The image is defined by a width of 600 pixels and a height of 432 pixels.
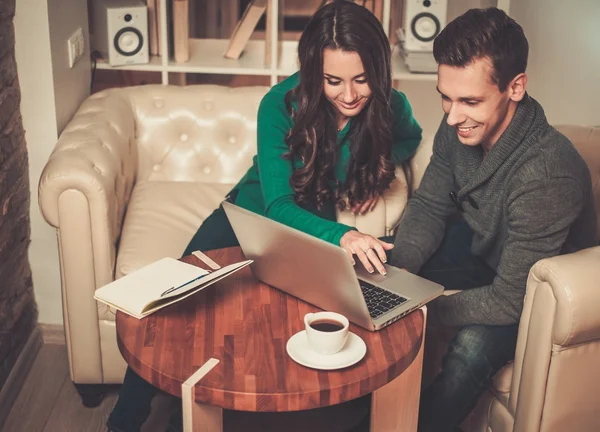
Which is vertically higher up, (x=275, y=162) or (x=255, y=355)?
(x=275, y=162)

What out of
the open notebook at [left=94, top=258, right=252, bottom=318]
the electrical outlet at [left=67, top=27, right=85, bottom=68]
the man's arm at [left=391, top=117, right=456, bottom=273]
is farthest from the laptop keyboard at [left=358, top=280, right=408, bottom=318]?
the electrical outlet at [left=67, top=27, right=85, bottom=68]

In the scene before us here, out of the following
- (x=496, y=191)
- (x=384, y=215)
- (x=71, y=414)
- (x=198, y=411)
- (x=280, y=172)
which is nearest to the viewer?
(x=198, y=411)

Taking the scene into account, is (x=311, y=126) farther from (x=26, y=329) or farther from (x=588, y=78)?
(x=588, y=78)

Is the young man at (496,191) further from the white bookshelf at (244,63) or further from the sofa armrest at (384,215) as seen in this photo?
the white bookshelf at (244,63)

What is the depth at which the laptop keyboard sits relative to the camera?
5.34ft

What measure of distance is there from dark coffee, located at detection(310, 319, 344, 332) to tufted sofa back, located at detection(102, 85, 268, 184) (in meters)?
1.24

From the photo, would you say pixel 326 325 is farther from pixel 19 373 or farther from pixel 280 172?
pixel 19 373

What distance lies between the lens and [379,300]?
1666 millimetres

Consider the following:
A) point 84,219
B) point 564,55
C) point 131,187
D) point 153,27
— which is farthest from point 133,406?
point 564,55

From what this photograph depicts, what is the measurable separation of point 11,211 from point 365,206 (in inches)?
40.3

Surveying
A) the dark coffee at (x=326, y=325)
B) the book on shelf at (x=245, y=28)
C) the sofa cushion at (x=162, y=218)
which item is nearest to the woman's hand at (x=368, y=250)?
the dark coffee at (x=326, y=325)

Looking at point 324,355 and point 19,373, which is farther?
point 19,373

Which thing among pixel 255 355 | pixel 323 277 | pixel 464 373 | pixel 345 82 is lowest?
pixel 464 373

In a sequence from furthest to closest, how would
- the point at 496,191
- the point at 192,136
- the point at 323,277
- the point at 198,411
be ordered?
the point at 192,136 → the point at 496,191 → the point at 323,277 → the point at 198,411
